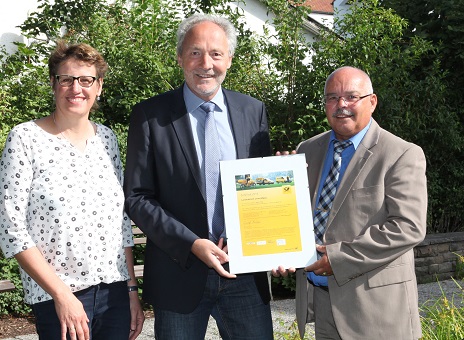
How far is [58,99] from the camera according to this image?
11.9ft

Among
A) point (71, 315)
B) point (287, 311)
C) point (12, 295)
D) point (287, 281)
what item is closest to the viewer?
point (71, 315)

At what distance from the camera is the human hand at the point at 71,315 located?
131 inches

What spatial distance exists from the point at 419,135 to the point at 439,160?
3.16 feet

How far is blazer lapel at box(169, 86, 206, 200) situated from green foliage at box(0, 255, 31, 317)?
13.5ft

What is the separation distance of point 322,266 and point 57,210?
1363mm

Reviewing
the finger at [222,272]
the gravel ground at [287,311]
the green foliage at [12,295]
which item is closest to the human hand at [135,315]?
the finger at [222,272]

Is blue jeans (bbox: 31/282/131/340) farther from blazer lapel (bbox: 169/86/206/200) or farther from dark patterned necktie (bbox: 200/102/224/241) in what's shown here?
blazer lapel (bbox: 169/86/206/200)

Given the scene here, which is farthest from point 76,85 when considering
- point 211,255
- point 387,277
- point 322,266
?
point 387,277

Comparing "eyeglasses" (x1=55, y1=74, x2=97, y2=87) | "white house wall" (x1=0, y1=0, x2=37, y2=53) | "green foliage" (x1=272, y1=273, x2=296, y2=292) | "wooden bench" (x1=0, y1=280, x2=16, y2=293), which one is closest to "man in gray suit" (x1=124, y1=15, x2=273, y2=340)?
"eyeglasses" (x1=55, y1=74, x2=97, y2=87)

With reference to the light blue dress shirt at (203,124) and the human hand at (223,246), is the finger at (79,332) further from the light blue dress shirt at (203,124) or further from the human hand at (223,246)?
the light blue dress shirt at (203,124)

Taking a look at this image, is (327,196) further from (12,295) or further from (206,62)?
(12,295)

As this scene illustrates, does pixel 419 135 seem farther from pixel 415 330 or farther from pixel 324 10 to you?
pixel 324 10

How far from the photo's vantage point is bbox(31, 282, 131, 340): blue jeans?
3.42m

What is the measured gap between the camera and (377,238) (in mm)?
3570
